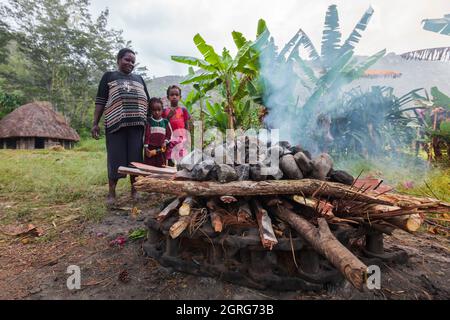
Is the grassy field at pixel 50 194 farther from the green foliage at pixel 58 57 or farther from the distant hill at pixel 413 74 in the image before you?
the distant hill at pixel 413 74

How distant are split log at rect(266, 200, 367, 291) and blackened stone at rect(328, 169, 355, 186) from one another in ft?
1.74

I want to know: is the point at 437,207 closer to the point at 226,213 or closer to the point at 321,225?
the point at 321,225

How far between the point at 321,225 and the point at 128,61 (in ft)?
10.8

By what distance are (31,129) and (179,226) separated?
1776cm

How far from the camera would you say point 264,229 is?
1.63 metres

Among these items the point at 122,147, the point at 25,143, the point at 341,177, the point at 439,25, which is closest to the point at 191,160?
the point at 341,177

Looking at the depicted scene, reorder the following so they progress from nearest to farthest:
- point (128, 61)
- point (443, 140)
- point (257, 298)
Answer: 1. point (257, 298)
2. point (128, 61)
3. point (443, 140)

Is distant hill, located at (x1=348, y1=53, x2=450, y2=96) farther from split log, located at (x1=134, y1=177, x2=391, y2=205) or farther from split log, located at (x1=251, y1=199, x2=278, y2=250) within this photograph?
split log, located at (x1=251, y1=199, x2=278, y2=250)

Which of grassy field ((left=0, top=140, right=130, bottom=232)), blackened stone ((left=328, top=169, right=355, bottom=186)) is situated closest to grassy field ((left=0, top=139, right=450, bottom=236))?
grassy field ((left=0, top=140, right=130, bottom=232))

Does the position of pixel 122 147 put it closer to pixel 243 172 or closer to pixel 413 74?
pixel 243 172

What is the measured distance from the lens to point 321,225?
1549mm

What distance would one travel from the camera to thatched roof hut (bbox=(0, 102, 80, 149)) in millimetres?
14841
